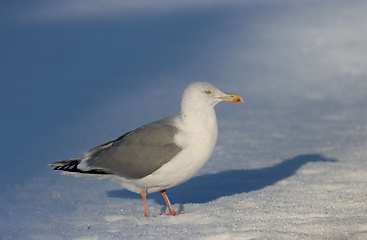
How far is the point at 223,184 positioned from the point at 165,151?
2176mm

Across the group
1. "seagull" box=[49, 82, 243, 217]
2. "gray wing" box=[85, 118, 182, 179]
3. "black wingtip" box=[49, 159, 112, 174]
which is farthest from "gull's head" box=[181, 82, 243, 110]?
"black wingtip" box=[49, 159, 112, 174]

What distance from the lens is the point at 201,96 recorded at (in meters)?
4.22

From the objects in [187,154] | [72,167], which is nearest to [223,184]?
[187,154]

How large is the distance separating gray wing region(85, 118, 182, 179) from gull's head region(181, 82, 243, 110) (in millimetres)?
307

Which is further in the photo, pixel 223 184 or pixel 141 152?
pixel 223 184

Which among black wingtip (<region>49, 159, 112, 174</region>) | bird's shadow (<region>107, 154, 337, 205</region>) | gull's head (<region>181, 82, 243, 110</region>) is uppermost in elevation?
gull's head (<region>181, 82, 243, 110</region>)

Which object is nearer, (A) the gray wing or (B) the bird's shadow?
(A) the gray wing

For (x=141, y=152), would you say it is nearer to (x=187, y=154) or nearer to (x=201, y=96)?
(x=187, y=154)

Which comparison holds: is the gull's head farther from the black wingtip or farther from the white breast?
the black wingtip

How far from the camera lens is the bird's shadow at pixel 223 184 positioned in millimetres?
5406

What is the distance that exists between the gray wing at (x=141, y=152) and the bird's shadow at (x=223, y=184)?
1273 mm

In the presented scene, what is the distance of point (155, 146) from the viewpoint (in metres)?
4.09

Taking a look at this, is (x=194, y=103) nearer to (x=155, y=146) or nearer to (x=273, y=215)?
(x=155, y=146)

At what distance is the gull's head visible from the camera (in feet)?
13.8
